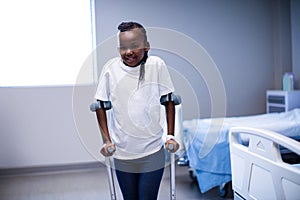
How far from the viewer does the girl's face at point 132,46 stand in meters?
1.16

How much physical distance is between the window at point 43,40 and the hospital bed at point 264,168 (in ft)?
7.21

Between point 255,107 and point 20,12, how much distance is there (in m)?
2.76

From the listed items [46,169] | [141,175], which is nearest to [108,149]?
[141,175]

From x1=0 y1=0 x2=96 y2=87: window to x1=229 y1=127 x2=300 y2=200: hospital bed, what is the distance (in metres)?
2.20

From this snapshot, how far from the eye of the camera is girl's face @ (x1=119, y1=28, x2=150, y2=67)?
1.16m

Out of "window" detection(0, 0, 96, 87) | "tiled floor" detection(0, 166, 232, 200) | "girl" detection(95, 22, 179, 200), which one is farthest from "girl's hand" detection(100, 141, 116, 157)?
"window" detection(0, 0, 96, 87)

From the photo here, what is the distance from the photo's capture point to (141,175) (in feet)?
4.17

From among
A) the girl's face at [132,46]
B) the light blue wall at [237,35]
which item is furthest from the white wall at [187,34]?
the girl's face at [132,46]

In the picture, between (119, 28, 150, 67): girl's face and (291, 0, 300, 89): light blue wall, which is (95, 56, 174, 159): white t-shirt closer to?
(119, 28, 150, 67): girl's face

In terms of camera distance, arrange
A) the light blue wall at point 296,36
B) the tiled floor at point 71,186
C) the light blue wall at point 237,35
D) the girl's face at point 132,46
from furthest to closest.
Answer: the light blue wall at point 296,36 < the light blue wall at point 237,35 < the tiled floor at point 71,186 < the girl's face at point 132,46

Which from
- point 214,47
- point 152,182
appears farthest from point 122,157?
point 214,47

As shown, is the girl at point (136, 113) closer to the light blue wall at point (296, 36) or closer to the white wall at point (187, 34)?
the white wall at point (187, 34)

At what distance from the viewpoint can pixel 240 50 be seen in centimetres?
427

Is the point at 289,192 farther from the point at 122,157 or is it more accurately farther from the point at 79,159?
the point at 79,159
